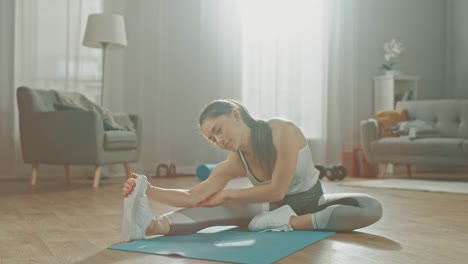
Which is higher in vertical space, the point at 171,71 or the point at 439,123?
the point at 171,71

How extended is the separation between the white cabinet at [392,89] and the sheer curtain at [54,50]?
9.79 feet

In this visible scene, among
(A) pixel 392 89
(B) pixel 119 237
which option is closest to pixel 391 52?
(A) pixel 392 89

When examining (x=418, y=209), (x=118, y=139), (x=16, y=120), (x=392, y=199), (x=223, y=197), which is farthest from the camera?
(x=16, y=120)

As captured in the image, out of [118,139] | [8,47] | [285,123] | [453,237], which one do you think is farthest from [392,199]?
[8,47]

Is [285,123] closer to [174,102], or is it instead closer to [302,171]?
[302,171]

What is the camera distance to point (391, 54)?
6.32 metres

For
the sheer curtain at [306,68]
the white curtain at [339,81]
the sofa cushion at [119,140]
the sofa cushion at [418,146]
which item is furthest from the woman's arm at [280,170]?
the white curtain at [339,81]

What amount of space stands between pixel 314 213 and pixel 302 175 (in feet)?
0.47

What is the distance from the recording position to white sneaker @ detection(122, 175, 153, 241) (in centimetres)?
182

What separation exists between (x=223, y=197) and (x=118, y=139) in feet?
8.23

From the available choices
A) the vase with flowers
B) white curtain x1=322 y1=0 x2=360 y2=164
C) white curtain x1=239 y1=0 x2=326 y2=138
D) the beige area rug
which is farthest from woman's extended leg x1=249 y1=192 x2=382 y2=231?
the vase with flowers

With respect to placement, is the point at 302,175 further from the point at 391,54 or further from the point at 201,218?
the point at 391,54

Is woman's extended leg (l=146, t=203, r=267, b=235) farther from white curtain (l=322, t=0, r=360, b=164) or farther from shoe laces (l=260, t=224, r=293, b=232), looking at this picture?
white curtain (l=322, t=0, r=360, b=164)

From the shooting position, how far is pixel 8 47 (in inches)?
194
